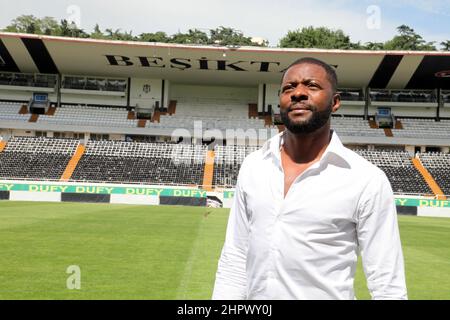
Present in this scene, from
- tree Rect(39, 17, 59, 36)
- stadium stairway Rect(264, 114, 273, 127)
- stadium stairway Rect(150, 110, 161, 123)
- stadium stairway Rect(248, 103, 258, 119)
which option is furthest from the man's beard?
tree Rect(39, 17, 59, 36)

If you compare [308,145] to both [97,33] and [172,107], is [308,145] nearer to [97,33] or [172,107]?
[172,107]

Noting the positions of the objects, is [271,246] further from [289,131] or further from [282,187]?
[289,131]

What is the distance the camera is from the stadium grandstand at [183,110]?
3959 centimetres

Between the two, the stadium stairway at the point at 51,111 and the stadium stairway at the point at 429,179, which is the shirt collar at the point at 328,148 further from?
the stadium stairway at the point at 51,111

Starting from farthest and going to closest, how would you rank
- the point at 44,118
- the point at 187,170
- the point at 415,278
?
the point at 44,118, the point at 187,170, the point at 415,278

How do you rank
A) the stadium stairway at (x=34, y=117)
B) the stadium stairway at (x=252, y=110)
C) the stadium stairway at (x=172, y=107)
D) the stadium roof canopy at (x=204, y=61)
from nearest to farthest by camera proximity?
the stadium roof canopy at (x=204, y=61) → the stadium stairway at (x=34, y=117) → the stadium stairway at (x=172, y=107) → the stadium stairway at (x=252, y=110)

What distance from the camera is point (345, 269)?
2445 mm

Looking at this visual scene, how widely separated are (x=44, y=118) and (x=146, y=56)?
1195cm

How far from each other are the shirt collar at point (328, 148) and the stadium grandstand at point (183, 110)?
34.6 m

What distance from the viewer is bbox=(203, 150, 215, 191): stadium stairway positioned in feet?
125

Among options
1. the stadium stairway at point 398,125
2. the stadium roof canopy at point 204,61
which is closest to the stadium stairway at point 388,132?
the stadium stairway at point 398,125

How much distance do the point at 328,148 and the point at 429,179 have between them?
131ft

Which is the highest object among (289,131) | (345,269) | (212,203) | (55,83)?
(55,83)

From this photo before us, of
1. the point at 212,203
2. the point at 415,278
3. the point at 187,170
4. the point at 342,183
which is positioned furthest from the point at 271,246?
the point at 187,170
